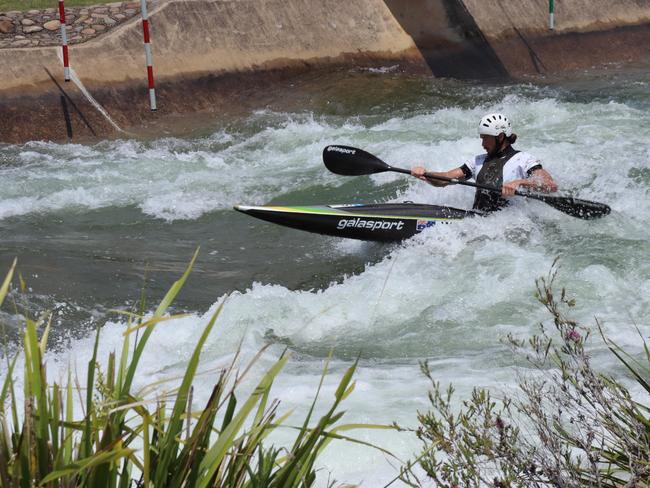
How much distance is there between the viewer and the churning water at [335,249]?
5.14 m

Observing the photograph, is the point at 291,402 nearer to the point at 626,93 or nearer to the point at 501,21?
the point at 626,93

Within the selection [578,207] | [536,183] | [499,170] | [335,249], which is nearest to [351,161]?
[335,249]

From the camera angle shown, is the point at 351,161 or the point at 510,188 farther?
the point at 351,161

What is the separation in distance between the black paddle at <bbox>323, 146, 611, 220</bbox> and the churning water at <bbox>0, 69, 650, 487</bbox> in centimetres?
16

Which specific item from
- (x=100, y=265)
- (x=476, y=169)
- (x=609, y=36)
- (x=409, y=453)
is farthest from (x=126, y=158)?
(x=609, y=36)

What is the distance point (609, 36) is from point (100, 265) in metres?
10.4

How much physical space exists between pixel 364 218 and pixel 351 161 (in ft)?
2.40

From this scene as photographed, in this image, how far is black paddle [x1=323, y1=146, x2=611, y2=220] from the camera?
6.93 m

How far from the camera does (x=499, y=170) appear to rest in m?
7.01

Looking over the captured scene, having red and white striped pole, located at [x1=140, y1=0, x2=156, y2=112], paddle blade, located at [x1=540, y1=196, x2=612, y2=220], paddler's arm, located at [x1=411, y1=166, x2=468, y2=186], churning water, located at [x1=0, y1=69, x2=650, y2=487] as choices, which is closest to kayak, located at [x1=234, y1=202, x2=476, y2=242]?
churning water, located at [x1=0, y1=69, x2=650, y2=487]

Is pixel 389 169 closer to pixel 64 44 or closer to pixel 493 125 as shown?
pixel 493 125

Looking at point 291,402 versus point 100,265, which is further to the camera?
point 100,265

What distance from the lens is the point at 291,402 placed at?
455 cm

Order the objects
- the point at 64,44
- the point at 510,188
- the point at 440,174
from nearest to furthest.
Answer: the point at 510,188
the point at 440,174
the point at 64,44
